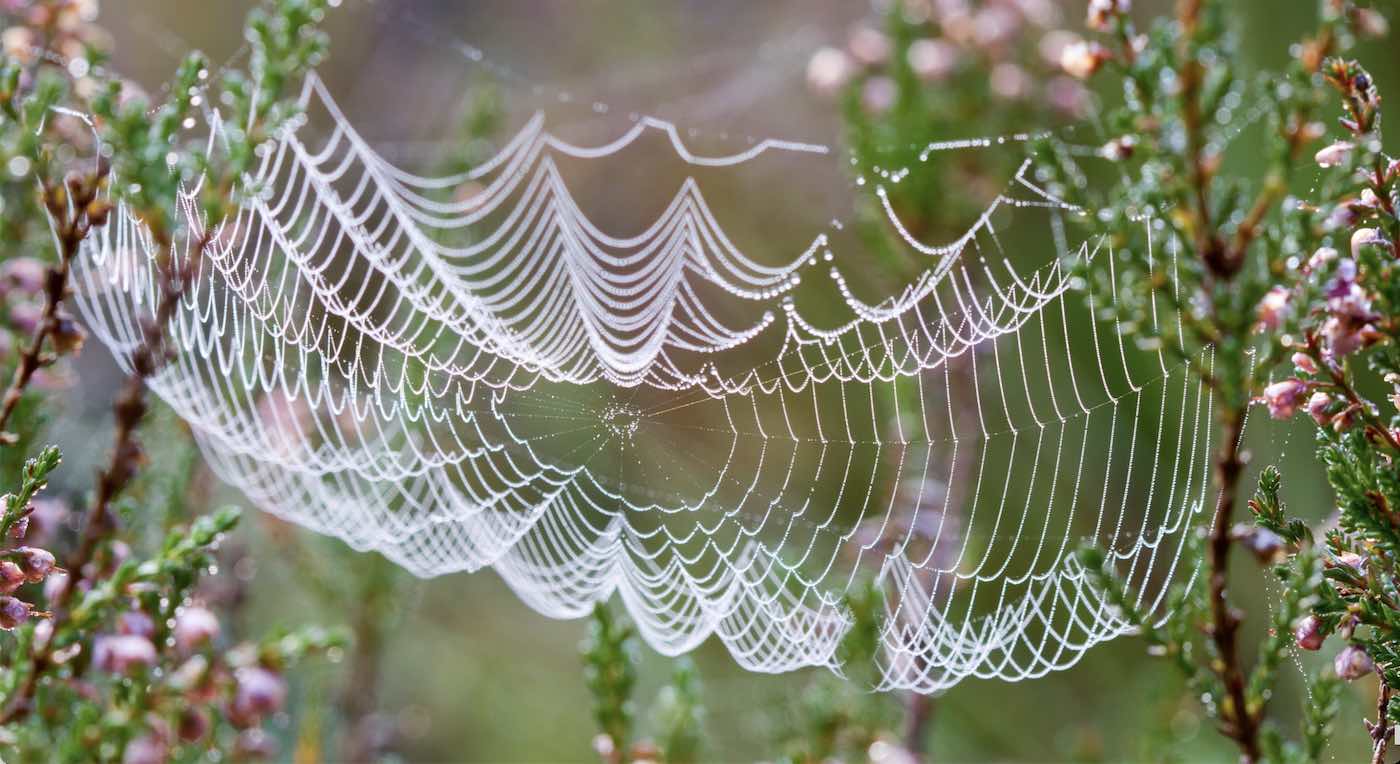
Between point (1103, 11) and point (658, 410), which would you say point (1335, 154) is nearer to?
point (1103, 11)

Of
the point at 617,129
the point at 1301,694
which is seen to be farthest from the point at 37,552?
the point at 617,129

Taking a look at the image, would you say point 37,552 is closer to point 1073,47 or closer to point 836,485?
point 1073,47

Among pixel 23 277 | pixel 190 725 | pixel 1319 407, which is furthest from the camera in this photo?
pixel 23 277

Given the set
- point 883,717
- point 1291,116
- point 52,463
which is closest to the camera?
point 1291,116

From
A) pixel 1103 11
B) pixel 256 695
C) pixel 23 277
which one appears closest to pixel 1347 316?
pixel 1103 11

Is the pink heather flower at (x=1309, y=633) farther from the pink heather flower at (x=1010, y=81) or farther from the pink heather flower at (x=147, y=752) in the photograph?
the pink heather flower at (x=1010, y=81)

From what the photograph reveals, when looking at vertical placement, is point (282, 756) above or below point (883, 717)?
below
